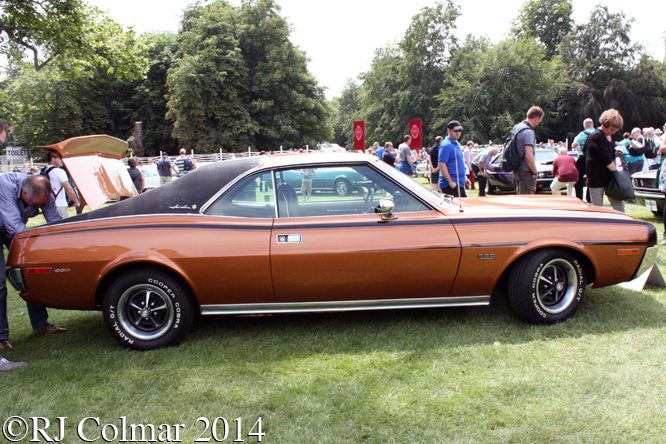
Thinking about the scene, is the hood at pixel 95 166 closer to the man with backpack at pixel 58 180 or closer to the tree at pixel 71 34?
the man with backpack at pixel 58 180

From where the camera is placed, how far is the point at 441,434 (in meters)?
2.47

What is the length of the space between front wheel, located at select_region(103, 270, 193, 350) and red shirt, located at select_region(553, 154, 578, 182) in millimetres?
7566

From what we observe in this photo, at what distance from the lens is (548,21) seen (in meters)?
56.8

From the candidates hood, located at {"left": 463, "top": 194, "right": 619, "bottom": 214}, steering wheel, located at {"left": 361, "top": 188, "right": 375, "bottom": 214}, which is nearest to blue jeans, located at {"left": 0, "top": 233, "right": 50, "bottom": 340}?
steering wheel, located at {"left": 361, "top": 188, "right": 375, "bottom": 214}

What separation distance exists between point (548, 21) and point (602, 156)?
6066 cm

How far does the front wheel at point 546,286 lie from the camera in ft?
12.0

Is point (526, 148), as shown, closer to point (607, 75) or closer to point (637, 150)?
point (637, 150)

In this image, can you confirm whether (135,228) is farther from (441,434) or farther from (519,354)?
(519,354)

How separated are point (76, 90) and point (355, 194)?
51.8 metres

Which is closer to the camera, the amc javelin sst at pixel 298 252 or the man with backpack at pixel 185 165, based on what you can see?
the amc javelin sst at pixel 298 252

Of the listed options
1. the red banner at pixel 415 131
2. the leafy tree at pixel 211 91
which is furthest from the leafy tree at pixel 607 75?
the red banner at pixel 415 131

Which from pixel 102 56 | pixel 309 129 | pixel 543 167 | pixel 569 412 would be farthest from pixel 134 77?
pixel 309 129

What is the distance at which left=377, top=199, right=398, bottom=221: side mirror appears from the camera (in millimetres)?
3533

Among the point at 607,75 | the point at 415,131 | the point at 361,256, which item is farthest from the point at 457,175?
the point at 607,75
